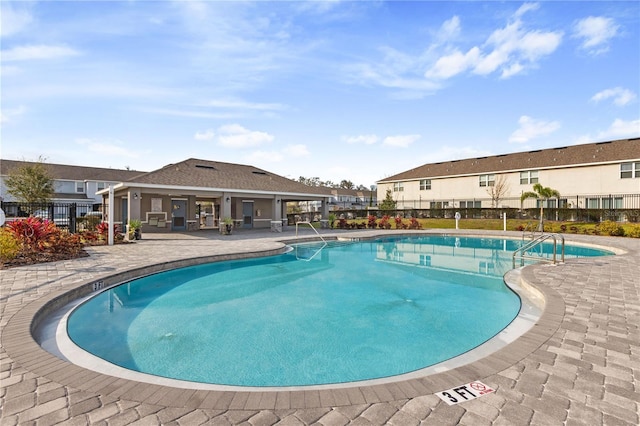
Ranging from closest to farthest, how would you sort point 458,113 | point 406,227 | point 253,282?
point 253,282 → point 458,113 → point 406,227

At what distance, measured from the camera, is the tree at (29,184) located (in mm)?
28750

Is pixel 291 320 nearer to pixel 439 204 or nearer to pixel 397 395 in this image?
pixel 397 395

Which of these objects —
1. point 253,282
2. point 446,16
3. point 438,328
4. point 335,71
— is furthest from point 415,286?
point 335,71

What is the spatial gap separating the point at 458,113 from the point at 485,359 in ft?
60.8

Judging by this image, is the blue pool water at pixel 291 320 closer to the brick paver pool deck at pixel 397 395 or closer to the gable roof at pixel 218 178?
the brick paver pool deck at pixel 397 395

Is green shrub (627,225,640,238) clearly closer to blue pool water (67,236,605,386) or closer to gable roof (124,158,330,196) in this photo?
blue pool water (67,236,605,386)

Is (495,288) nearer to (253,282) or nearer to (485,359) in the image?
(485,359)

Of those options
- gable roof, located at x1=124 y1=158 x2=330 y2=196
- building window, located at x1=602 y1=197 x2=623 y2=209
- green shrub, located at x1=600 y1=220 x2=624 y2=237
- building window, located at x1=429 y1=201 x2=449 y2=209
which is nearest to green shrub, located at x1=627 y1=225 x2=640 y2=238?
green shrub, located at x1=600 y1=220 x2=624 y2=237

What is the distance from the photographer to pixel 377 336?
5.62 meters

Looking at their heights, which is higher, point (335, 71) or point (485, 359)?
point (335, 71)

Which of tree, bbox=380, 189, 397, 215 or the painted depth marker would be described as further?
tree, bbox=380, 189, 397, 215

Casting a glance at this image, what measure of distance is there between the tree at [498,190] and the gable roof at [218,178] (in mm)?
17749

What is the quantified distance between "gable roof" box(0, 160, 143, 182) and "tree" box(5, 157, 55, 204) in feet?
13.8

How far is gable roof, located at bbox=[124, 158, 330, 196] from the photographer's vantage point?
1730 cm
